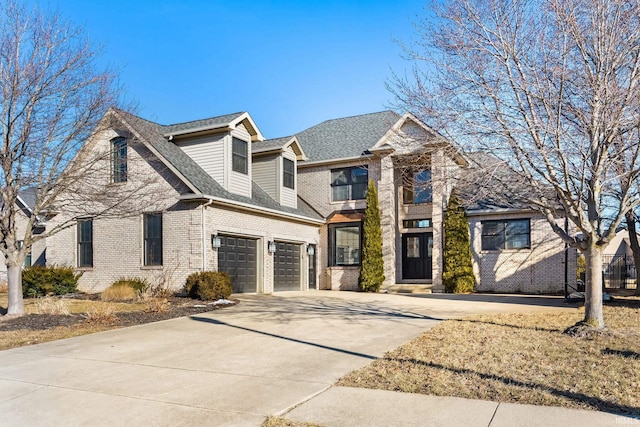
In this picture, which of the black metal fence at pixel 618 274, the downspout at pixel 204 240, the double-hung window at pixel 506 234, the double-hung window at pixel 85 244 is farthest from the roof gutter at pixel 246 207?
the black metal fence at pixel 618 274

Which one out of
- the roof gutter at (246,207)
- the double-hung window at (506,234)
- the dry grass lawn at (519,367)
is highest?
the roof gutter at (246,207)

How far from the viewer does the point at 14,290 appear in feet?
43.4

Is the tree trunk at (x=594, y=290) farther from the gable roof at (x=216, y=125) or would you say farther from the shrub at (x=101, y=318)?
the gable roof at (x=216, y=125)

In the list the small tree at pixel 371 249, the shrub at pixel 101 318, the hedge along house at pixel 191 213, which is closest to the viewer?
the shrub at pixel 101 318

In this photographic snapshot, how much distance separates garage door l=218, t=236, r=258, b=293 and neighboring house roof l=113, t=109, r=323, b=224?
4.90 ft

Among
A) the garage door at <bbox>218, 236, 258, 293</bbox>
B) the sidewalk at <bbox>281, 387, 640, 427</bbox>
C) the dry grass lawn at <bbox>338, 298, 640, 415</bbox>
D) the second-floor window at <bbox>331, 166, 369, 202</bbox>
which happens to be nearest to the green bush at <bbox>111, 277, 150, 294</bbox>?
the garage door at <bbox>218, 236, 258, 293</bbox>

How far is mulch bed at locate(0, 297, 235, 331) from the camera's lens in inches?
466

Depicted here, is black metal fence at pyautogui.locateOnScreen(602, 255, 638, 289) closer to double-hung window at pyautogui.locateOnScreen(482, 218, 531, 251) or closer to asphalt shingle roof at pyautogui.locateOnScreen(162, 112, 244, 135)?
double-hung window at pyautogui.locateOnScreen(482, 218, 531, 251)

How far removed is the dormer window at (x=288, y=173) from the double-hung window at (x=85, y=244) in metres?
7.88

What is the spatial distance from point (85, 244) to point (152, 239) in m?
3.45

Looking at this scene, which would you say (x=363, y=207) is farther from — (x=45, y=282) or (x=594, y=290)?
(x=594, y=290)

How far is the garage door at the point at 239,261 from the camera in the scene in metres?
18.2

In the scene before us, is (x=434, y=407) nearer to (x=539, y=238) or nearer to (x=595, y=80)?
(x=595, y=80)

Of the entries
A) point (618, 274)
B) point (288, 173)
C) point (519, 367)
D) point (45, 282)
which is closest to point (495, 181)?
point (519, 367)
